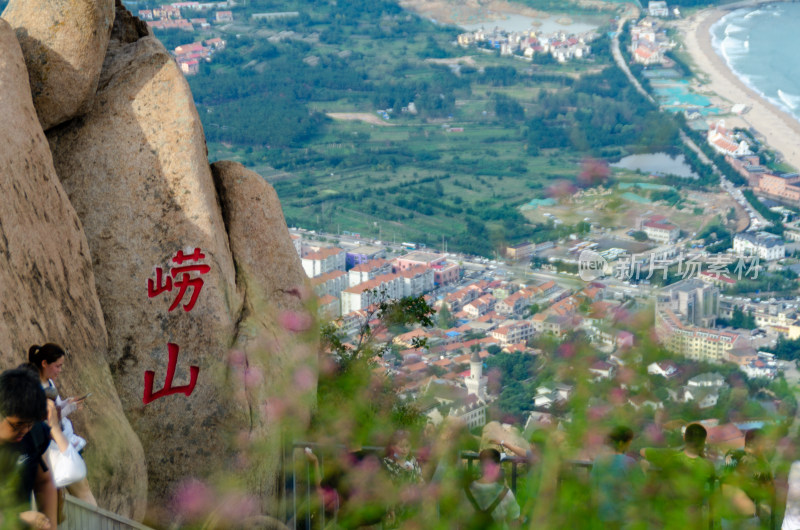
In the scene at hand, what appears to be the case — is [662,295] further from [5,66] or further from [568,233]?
[5,66]

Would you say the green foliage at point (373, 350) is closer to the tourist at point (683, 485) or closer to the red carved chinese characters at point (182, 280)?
the red carved chinese characters at point (182, 280)

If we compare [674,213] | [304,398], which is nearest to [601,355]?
[674,213]

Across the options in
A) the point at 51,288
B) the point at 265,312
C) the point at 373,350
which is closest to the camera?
the point at 51,288

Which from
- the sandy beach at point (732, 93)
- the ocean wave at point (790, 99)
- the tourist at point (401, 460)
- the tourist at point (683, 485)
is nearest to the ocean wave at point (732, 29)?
the sandy beach at point (732, 93)

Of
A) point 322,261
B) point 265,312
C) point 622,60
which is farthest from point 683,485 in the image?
point 622,60

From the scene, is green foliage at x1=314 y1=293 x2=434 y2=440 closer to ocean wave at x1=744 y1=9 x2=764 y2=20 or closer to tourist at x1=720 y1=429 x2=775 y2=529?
tourist at x1=720 y1=429 x2=775 y2=529

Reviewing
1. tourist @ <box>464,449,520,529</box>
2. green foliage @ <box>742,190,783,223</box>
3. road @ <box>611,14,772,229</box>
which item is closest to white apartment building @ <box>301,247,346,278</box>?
road @ <box>611,14,772,229</box>

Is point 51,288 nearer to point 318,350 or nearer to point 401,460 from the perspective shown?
point 318,350
